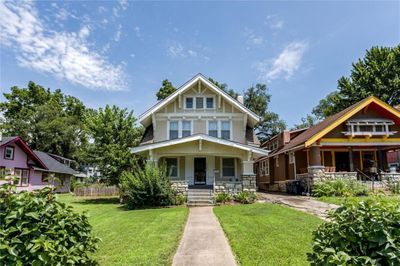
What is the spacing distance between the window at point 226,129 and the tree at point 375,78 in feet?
69.4

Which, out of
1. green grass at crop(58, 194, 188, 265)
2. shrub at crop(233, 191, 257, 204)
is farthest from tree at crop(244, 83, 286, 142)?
green grass at crop(58, 194, 188, 265)

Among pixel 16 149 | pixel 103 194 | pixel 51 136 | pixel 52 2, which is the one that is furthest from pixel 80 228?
pixel 51 136

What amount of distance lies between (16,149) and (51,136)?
1806 centimetres

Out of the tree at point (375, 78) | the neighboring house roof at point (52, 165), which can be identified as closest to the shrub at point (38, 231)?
the neighboring house roof at point (52, 165)

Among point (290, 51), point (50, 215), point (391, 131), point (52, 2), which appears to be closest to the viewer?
point (50, 215)

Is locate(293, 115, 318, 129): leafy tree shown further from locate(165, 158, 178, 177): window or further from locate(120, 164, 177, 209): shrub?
locate(120, 164, 177, 209): shrub

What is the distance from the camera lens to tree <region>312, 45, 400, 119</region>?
3291 cm

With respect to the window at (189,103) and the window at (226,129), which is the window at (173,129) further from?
the window at (226,129)

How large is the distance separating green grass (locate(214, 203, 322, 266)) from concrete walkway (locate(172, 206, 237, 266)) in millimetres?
226

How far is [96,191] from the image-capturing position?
88.7 ft

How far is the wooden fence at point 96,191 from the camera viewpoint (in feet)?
87.6

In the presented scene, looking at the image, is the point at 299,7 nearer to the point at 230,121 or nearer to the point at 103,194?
the point at 230,121

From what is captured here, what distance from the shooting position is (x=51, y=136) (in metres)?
46.1

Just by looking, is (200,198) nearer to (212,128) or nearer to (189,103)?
(212,128)
